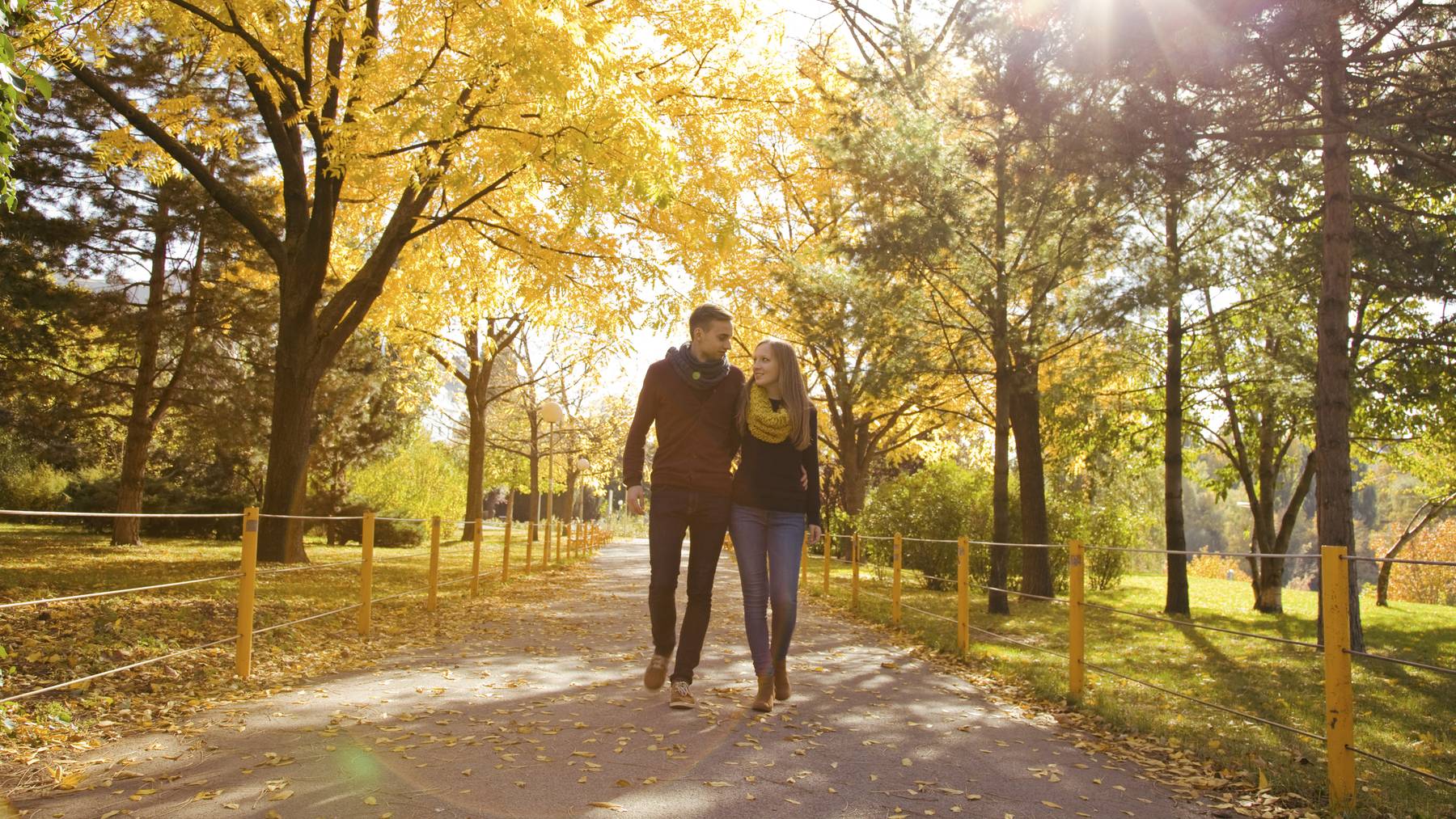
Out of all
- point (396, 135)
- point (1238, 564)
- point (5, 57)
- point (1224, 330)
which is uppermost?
point (396, 135)

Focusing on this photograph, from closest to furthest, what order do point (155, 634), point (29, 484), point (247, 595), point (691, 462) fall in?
point (691, 462)
point (247, 595)
point (155, 634)
point (29, 484)

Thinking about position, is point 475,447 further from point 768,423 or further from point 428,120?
point 768,423

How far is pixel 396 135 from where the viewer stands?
11.2 meters

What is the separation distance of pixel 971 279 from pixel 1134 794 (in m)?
9.18

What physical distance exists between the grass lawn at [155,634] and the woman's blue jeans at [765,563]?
287 cm

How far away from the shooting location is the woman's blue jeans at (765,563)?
526 centimetres

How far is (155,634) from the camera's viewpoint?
7516mm

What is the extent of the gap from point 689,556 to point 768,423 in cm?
81

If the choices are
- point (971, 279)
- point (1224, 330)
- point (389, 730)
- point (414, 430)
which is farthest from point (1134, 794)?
point (414, 430)

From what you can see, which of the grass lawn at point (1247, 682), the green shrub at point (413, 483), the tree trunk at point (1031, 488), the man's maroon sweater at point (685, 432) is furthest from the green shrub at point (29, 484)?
the man's maroon sweater at point (685, 432)

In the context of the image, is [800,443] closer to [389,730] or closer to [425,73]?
[389,730]

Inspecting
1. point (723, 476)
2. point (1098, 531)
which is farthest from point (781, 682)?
point (1098, 531)

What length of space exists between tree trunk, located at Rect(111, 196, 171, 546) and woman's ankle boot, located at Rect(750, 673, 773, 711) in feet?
53.0

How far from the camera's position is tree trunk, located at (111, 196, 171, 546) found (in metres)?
17.9
